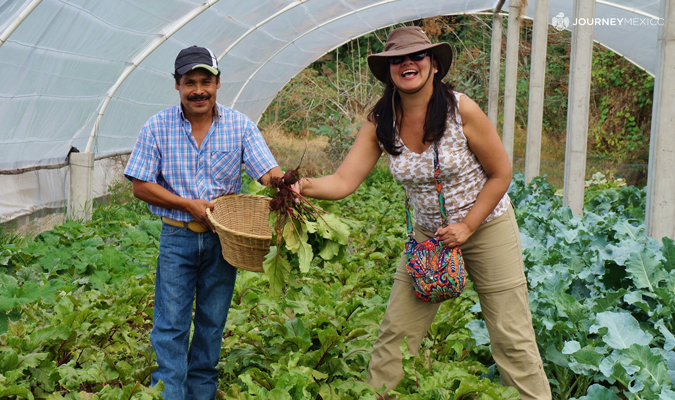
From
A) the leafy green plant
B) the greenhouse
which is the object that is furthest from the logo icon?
the leafy green plant

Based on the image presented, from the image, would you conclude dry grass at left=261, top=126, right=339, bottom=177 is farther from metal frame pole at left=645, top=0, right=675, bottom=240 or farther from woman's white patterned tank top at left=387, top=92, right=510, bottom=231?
woman's white patterned tank top at left=387, top=92, right=510, bottom=231

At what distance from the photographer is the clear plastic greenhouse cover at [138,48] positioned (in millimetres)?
6562

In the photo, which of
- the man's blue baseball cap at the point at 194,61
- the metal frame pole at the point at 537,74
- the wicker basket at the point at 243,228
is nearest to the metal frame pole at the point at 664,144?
the wicker basket at the point at 243,228

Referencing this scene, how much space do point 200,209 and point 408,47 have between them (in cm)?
117

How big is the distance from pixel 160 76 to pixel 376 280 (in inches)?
252

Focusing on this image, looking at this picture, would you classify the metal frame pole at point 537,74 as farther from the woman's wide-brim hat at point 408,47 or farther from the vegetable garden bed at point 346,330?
the woman's wide-brim hat at point 408,47

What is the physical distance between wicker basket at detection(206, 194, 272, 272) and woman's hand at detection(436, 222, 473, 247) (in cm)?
81

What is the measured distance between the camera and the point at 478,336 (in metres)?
3.53

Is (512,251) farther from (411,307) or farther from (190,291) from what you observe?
(190,291)

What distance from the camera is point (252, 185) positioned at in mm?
3576

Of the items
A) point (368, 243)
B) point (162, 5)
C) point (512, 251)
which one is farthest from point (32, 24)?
point (512, 251)

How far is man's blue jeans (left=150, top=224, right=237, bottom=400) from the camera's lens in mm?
3117

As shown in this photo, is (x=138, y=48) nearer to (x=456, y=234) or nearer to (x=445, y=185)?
(x=445, y=185)

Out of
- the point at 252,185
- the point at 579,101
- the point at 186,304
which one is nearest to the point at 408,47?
the point at 252,185
